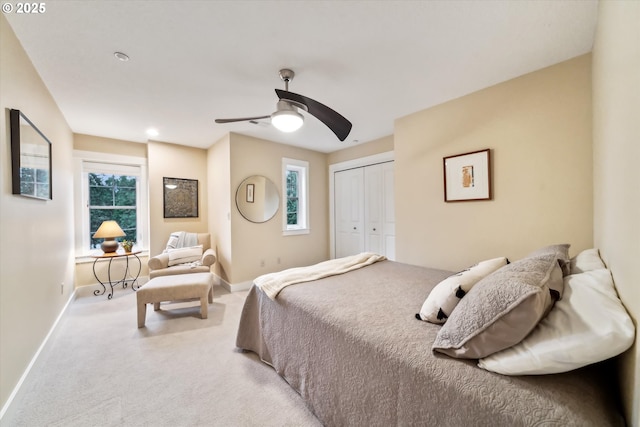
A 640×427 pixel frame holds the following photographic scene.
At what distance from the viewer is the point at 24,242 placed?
1.84 m

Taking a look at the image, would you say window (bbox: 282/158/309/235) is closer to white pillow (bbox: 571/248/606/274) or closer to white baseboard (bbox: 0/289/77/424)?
white baseboard (bbox: 0/289/77/424)

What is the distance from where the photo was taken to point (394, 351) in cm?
112

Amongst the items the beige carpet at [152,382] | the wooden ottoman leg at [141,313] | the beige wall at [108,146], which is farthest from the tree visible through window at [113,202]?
the wooden ottoman leg at [141,313]

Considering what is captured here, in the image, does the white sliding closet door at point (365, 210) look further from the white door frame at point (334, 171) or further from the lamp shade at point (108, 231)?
the lamp shade at point (108, 231)

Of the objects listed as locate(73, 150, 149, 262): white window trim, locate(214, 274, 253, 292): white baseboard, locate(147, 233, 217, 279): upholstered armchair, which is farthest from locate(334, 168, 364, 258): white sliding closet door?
locate(73, 150, 149, 262): white window trim

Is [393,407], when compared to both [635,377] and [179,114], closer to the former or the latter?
[635,377]

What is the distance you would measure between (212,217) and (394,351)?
4155mm

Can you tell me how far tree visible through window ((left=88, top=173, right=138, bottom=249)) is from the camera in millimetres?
4023

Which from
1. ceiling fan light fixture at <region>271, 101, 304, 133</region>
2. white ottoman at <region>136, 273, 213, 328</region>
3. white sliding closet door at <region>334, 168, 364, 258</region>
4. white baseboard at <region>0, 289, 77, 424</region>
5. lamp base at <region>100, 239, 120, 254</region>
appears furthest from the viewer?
white sliding closet door at <region>334, 168, 364, 258</region>

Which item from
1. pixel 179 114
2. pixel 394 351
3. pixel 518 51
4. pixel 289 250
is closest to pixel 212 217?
pixel 289 250

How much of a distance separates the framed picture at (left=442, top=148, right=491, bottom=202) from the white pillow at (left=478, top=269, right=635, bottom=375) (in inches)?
66.5

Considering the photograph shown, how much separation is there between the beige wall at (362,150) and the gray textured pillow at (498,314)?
10.7 ft

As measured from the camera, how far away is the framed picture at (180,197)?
14.2 feet

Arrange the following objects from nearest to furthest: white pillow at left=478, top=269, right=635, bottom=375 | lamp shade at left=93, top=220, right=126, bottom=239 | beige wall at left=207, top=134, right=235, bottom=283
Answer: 1. white pillow at left=478, top=269, right=635, bottom=375
2. lamp shade at left=93, top=220, right=126, bottom=239
3. beige wall at left=207, top=134, right=235, bottom=283
